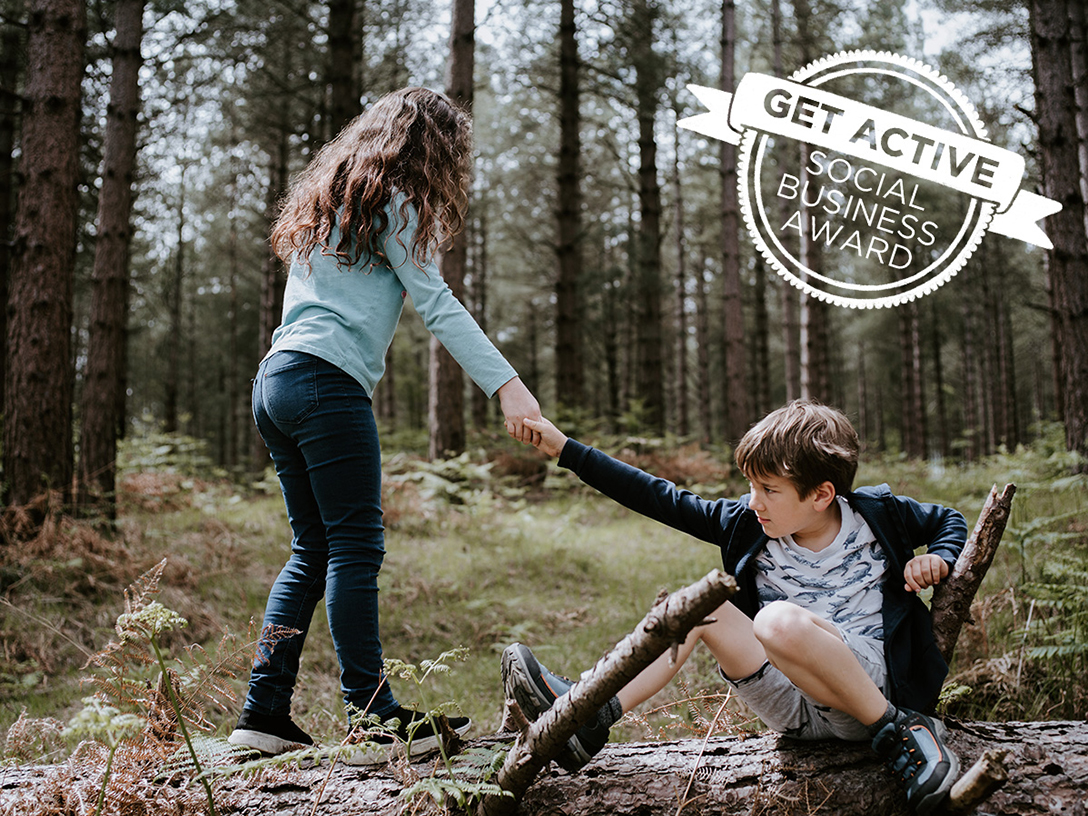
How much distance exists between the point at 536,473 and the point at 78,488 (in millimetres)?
5668

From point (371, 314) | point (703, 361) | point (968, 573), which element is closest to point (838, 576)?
point (968, 573)

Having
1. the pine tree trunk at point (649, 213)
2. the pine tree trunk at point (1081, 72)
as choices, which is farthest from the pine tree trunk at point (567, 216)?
the pine tree trunk at point (1081, 72)

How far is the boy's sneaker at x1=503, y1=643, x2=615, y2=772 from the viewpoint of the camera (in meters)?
1.98

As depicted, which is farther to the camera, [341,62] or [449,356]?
[341,62]

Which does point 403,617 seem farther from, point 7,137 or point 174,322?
point 174,322

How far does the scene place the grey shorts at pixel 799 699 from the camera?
6.84 feet

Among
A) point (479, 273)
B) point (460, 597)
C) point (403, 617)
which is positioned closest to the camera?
point (403, 617)

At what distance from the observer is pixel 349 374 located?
2.34 m

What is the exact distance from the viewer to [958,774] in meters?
1.84

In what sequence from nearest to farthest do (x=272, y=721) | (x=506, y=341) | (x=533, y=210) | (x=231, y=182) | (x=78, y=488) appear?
(x=272, y=721)
(x=78, y=488)
(x=231, y=182)
(x=533, y=210)
(x=506, y=341)

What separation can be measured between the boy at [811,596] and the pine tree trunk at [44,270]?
14.4 ft

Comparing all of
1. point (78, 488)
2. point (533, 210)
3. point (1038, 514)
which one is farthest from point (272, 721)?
point (533, 210)

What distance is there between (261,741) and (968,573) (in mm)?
2242

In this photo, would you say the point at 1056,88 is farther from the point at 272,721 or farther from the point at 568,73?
the point at 272,721
